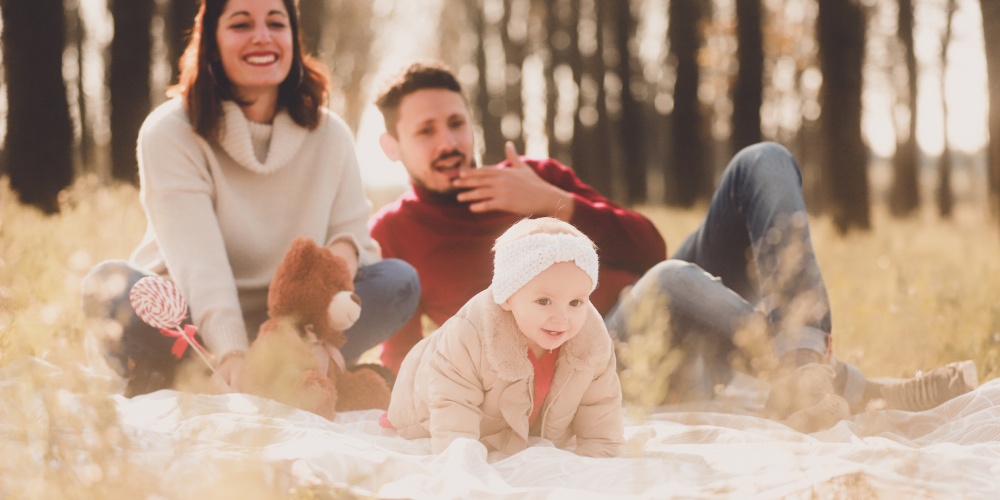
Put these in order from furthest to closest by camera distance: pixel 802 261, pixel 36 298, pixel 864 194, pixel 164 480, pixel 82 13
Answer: pixel 82 13
pixel 864 194
pixel 36 298
pixel 802 261
pixel 164 480

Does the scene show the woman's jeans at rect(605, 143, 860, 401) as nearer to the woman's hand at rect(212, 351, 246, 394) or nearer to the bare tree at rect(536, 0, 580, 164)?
the woman's hand at rect(212, 351, 246, 394)

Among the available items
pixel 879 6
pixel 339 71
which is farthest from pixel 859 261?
pixel 339 71

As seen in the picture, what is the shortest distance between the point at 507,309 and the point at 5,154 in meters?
7.21

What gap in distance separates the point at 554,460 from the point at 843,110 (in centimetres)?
898

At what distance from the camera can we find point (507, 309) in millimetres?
2496

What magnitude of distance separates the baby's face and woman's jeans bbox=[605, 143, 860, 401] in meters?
0.67

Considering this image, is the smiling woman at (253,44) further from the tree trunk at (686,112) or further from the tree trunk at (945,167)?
the tree trunk at (945,167)

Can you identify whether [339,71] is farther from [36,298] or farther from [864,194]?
[36,298]

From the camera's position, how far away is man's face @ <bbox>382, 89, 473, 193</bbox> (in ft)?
12.6

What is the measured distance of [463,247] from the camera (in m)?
3.91

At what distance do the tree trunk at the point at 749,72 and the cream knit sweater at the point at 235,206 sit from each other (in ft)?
29.4

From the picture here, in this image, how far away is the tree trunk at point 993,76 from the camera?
368 inches

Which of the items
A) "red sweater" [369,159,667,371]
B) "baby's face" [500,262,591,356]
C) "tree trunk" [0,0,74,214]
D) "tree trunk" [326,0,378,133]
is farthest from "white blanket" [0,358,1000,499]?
"tree trunk" [326,0,378,133]

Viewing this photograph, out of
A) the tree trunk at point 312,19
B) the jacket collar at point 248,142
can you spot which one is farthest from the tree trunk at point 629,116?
the jacket collar at point 248,142
